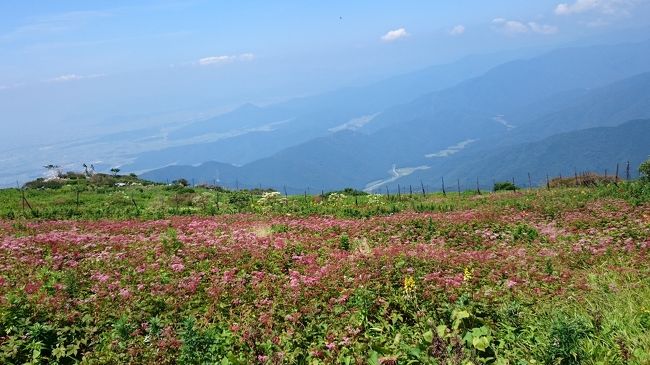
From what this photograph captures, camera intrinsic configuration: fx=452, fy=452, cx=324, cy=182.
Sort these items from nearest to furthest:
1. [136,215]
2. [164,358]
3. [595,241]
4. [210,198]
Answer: [164,358], [595,241], [136,215], [210,198]

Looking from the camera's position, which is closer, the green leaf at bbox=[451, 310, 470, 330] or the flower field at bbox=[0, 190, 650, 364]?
the flower field at bbox=[0, 190, 650, 364]

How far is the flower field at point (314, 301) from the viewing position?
7.30 metres

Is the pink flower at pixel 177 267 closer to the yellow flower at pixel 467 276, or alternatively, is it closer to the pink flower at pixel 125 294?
the pink flower at pixel 125 294

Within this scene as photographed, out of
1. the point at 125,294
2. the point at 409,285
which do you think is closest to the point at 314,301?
the point at 409,285

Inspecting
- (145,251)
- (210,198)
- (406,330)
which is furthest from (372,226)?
(210,198)

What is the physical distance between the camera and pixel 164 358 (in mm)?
7680

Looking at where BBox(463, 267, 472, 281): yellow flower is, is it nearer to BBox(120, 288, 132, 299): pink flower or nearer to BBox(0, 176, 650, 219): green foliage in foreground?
BBox(120, 288, 132, 299): pink flower

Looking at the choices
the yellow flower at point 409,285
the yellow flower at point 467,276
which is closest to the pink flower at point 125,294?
the yellow flower at point 409,285

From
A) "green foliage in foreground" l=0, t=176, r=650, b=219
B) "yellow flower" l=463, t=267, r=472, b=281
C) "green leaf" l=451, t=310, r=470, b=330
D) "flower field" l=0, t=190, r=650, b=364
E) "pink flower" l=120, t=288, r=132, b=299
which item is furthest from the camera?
"green foliage in foreground" l=0, t=176, r=650, b=219

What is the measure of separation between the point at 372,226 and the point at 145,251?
9505 mm

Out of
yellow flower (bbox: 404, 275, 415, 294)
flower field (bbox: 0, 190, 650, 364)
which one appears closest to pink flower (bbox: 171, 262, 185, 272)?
flower field (bbox: 0, 190, 650, 364)

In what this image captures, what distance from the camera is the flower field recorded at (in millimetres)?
7301

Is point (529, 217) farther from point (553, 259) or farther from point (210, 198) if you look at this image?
point (210, 198)

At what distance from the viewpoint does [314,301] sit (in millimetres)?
9352
